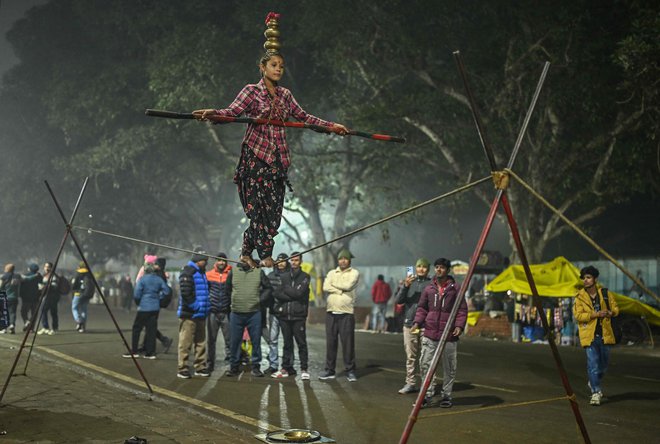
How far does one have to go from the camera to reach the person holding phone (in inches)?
431

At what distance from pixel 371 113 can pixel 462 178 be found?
365 cm

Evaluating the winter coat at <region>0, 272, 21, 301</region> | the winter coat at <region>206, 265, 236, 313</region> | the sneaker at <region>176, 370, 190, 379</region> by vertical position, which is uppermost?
Answer: the winter coat at <region>0, 272, 21, 301</region>

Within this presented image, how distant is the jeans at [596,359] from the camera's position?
10328 millimetres

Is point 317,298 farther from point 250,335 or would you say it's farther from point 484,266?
point 250,335

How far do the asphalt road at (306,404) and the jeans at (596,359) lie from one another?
1.22 feet

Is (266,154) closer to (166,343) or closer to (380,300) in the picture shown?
(166,343)

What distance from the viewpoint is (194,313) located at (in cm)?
1241

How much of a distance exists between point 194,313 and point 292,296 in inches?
67.4

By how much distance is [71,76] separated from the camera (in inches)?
1512

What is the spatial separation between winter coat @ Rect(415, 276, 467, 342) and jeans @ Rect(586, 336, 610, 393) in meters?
1.94

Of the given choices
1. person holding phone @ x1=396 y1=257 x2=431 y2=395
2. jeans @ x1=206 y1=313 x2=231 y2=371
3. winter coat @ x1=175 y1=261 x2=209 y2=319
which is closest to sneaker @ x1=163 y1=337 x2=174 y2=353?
jeans @ x1=206 y1=313 x2=231 y2=371

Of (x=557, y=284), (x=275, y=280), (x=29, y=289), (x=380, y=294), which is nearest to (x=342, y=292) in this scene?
(x=275, y=280)

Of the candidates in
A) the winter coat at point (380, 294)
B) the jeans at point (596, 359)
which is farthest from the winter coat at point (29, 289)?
the jeans at point (596, 359)

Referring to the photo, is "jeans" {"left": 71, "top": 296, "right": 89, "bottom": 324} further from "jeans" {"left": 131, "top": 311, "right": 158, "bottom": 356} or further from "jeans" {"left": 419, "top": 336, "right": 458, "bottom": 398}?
"jeans" {"left": 419, "top": 336, "right": 458, "bottom": 398}
